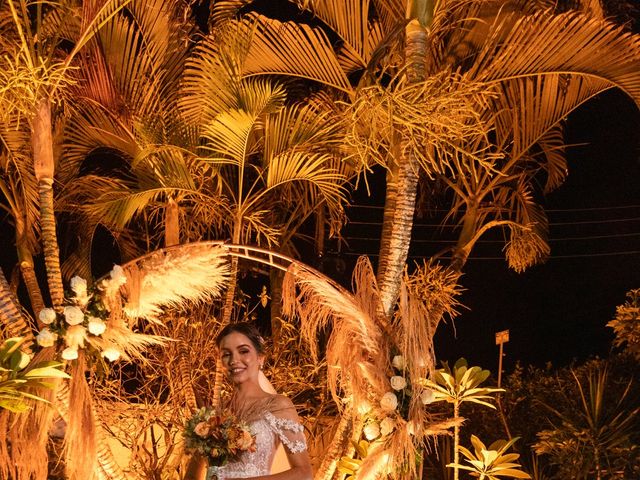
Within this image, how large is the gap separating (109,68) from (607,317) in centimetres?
1381

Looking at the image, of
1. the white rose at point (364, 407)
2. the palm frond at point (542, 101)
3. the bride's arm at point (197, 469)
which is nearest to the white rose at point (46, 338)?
the bride's arm at point (197, 469)

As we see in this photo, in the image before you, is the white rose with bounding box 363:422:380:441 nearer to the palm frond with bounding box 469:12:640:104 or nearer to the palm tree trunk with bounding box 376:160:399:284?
the palm tree trunk with bounding box 376:160:399:284

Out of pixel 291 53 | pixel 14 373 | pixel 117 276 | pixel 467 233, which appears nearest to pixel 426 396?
pixel 117 276

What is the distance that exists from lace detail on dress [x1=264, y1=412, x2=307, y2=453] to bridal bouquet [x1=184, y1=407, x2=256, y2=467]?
12 cm

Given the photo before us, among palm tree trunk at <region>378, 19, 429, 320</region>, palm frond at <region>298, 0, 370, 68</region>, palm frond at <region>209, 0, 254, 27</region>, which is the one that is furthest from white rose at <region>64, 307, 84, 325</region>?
palm frond at <region>209, 0, 254, 27</region>

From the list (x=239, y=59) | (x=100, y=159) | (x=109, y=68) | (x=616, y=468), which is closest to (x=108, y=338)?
(x=239, y=59)

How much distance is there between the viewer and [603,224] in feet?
59.4

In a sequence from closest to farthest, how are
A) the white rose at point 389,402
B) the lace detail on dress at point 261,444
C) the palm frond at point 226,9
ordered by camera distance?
the lace detail on dress at point 261,444
the white rose at point 389,402
the palm frond at point 226,9

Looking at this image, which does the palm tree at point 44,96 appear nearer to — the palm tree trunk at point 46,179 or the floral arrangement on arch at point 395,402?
the palm tree trunk at point 46,179

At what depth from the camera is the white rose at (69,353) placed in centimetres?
538

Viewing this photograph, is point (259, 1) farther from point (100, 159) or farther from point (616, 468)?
point (616, 468)

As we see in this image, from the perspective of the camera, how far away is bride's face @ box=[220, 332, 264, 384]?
4.32 metres

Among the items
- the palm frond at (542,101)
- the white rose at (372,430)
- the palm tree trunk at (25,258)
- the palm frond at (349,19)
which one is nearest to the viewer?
the white rose at (372,430)

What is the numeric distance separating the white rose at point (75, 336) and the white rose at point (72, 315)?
0.05 m
